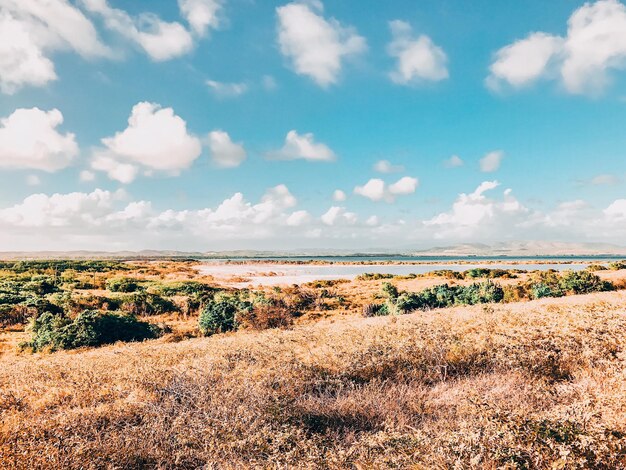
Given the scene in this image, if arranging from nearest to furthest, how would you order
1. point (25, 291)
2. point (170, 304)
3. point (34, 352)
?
point (34, 352) → point (170, 304) → point (25, 291)

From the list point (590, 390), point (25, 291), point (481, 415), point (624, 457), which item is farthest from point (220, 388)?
point (25, 291)

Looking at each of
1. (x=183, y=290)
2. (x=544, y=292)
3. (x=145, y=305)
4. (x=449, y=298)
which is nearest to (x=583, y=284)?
(x=544, y=292)

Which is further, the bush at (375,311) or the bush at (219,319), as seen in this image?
the bush at (375,311)

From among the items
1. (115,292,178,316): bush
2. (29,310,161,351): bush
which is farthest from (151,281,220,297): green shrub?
(29,310,161,351): bush

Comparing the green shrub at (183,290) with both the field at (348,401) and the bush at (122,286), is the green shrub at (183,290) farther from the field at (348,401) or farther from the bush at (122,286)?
the field at (348,401)

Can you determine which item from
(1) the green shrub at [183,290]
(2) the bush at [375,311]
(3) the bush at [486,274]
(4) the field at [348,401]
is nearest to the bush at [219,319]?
(2) the bush at [375,311]

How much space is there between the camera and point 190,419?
19.1 feet

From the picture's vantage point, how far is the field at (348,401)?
452cm

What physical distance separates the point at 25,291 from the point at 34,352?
775 inches

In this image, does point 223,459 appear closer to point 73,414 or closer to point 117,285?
point 73,414

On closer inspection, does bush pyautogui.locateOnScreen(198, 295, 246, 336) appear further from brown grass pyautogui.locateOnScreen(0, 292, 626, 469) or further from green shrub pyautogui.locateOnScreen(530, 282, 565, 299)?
green shrub pyautogui.locateOnScreen(530, 282, 565, 299)

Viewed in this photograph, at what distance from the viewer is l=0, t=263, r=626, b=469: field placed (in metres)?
4.52

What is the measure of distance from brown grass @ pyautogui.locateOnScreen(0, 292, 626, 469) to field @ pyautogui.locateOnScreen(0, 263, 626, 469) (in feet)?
0.09

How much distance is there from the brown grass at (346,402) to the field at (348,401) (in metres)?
0.03
